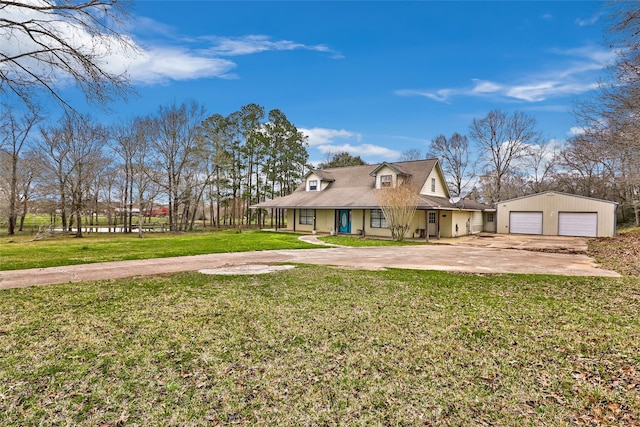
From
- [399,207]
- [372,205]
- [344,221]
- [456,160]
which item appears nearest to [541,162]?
[456,160]

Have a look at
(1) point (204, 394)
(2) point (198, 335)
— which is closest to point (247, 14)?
(2) point (198, 335)

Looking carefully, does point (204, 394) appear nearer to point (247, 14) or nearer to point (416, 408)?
point (416, 408)

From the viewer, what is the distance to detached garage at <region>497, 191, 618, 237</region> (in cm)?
2197

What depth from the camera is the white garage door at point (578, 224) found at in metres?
22.3

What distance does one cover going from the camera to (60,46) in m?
5.94

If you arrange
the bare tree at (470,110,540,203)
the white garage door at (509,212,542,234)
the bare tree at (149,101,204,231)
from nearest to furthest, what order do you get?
the white garage door at (509,212,542,234), the bare tree at (149,101,204,231), the bare tree at (470,110,540,203)

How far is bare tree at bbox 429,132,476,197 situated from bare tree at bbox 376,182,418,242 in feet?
69.2

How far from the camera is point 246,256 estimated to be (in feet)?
39.9

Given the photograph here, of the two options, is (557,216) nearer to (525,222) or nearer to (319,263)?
(525,222)

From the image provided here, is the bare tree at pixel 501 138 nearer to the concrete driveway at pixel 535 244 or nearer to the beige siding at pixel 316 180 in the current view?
the concrete driveway at pixel 535 244

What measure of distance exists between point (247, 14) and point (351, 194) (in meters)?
13.8

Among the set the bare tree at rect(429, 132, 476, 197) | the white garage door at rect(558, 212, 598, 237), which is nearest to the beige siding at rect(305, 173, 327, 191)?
the white garage door at rect(558, 212, 598, 237)

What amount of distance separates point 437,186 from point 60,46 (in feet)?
75.0

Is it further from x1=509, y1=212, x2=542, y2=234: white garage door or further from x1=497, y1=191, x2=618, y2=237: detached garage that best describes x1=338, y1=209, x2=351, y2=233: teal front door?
x1=509, y1=212, x2=542, y2=234: white garage door
